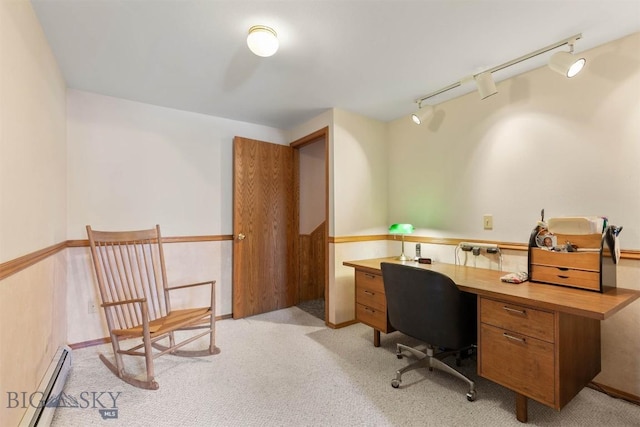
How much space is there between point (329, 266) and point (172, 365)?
1550mm

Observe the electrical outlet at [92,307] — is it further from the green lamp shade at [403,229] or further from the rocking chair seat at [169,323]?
the green lamp shade at [403,229]

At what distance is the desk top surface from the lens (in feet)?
4.21

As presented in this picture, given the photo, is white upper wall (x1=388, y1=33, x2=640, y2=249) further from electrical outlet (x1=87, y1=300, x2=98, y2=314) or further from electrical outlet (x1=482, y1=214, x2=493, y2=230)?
electrical outlet (x1=87, y1=300, x2=98, y2=314)

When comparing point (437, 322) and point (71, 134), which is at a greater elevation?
point (71, 134)

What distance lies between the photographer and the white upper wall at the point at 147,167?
7.95 ft

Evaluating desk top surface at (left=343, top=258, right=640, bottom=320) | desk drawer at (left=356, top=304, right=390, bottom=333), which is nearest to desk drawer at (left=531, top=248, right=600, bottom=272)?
desk top surface at (left=343, top=258, right=640, bottom=320)

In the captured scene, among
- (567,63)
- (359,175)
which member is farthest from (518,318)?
(359,175)

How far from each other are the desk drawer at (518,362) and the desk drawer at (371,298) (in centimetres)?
77

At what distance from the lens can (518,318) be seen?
1.49 metres

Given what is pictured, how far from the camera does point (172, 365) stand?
82.3 inches

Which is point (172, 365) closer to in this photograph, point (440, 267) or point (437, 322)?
point (437, 322)

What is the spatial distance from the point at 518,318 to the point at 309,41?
200 cm

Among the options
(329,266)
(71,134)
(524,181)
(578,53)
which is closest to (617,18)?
(578,53)

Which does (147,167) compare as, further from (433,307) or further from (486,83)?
(486,83)
